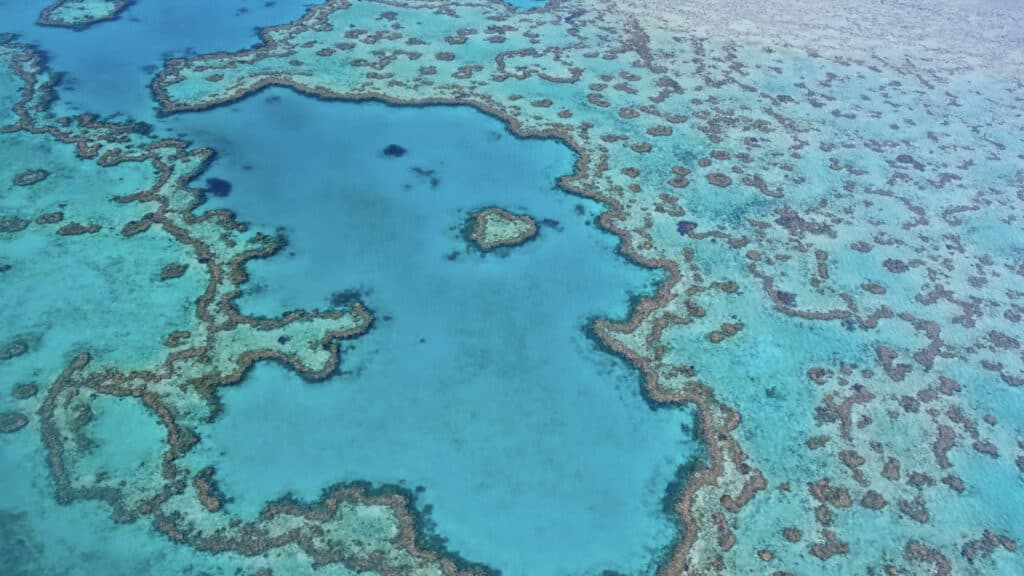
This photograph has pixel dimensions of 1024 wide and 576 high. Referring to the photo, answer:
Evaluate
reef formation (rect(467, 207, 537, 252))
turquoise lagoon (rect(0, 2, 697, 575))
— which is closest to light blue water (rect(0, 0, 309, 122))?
turquoise lagoon (rect(0, 2, 697, 575))

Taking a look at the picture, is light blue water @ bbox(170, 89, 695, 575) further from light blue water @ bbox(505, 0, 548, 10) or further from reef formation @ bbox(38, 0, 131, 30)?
light blue water @ bbox(505, 0, 548, 10)

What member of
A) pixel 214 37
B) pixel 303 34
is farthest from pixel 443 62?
pixel 214 37

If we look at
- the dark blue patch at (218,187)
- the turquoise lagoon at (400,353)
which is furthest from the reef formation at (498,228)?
the dark blue patch at (218,187)

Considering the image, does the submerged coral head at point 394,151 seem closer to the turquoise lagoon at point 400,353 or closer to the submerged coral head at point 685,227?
the turquoise lagoon at point 400,353

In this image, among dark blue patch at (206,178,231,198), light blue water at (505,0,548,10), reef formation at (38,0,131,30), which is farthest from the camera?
light blue water at (505,0,548,10)

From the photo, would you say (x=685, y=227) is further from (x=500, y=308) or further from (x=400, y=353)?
(x=400, y=353)
